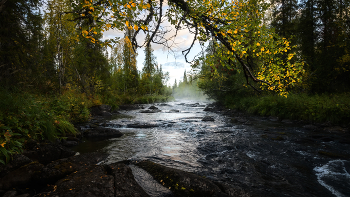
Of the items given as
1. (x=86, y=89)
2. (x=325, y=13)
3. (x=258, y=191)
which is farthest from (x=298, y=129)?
(x=86, y=89)

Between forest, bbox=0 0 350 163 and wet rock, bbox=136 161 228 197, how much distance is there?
7.44ft

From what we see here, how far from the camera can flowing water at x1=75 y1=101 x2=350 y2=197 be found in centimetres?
433

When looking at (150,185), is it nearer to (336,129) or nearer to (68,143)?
(68,143)

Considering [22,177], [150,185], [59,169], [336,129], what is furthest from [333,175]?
[22,177]

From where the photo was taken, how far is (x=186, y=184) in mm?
3666

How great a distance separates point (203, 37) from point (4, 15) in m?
11.2

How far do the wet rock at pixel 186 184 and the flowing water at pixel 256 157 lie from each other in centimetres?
82

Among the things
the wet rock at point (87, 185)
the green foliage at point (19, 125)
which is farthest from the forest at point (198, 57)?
the wet rock at point (87, 185)

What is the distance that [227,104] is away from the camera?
23.1 meters

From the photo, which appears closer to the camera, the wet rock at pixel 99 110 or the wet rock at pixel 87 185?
the wet rock at pixel 87 185

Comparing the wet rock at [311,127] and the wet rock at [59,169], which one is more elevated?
the wet rock at [59,169]

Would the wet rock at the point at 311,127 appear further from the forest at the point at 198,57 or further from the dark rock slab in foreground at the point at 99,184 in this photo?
the dark rock slab in foreground at the point at 99,184

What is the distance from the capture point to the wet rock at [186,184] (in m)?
3.50

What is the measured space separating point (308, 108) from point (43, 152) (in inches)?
572
